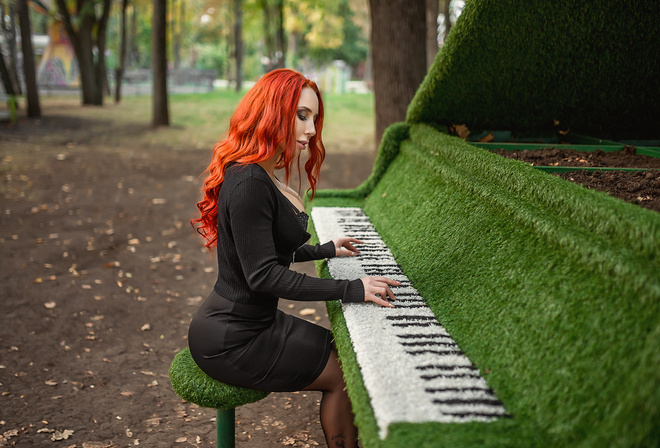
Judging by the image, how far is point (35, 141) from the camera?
12961 millimetres

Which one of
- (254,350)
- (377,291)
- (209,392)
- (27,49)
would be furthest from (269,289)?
(27,49)

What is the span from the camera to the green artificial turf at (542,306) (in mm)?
1401

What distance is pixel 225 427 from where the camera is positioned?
270cm

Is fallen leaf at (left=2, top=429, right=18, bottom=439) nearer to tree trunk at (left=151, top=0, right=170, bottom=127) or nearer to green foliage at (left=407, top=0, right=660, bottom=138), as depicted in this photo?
green foliage at (left=407, top=0, right=660, bottom=138)

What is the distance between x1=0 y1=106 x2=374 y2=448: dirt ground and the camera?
139 inches

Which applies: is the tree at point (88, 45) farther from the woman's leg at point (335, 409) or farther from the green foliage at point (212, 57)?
the green foliage at point (212, 57)

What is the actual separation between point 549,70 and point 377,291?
6.08 ft

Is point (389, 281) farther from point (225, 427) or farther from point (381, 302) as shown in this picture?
point (225, 427)

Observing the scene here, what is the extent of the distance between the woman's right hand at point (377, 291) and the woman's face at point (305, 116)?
675 mm

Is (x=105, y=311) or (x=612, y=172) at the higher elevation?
(x=612, y=172)

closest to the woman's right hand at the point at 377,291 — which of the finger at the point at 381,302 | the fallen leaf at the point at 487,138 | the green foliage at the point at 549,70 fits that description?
the finger at the point at 381,302

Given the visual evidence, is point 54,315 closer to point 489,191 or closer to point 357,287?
point 357,287

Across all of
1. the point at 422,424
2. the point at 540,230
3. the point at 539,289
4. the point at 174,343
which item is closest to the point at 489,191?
the point at 540,230

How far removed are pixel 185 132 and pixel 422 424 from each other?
14.8 meters
